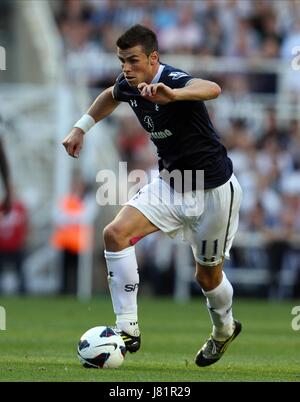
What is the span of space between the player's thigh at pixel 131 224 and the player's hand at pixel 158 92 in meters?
1.15

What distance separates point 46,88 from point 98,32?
1731 millimetres

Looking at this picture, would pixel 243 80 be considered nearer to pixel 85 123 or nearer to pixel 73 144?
pixel 85 123

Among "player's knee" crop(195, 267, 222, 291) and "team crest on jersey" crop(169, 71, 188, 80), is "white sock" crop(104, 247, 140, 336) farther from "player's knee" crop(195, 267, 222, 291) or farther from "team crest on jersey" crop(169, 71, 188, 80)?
"team crest on jersey" crop(169, 71, 188, 80)

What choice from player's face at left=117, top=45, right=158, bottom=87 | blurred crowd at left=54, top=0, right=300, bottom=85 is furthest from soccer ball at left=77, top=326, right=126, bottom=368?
blurred crowd at left=54, top=0, right=300, bottom=85

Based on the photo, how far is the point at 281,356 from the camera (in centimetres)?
1073

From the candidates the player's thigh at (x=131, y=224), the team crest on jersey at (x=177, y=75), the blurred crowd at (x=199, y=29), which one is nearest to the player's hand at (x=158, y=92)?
the team crest on jersey at (x=177, y=75)

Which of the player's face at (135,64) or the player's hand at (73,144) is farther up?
the player's face at (135,64)

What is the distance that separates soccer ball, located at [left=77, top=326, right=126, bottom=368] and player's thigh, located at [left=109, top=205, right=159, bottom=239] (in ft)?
2.59

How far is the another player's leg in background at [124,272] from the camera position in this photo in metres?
9.15

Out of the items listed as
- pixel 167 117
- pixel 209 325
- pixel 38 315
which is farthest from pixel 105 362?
pixel 38 315

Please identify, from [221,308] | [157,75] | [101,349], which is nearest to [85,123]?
[157,75]

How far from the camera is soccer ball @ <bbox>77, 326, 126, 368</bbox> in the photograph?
8883 mm

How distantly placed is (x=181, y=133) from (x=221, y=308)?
1522 mm

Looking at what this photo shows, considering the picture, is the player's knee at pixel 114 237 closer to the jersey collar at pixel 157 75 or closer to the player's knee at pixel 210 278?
the player's knee at pixel 210 278
